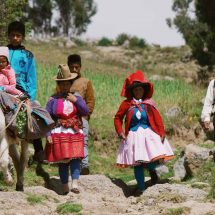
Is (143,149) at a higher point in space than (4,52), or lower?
lower

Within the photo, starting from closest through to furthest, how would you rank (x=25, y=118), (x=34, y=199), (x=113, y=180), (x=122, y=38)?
(x=34, y=199), (x=25, y=118), (x=113, y=180), (x=122, y=38)

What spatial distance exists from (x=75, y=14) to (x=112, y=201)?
161ft

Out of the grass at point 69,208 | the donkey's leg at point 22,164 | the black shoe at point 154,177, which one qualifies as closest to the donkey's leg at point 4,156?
the grass at point 69,208

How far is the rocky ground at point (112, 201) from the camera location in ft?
19.0

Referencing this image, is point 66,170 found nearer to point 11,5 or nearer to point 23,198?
point 23,198

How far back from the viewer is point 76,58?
25.5 ft

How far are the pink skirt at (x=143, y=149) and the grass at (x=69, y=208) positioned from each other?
4.48 ft

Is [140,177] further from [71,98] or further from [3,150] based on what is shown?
[3,150]

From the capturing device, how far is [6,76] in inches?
250

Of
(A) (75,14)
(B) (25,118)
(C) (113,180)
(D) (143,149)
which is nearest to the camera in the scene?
(B) (25,118)

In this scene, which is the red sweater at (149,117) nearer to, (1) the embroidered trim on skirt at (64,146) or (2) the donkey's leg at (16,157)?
(1) the embroidered trim on skirt at (64,146)

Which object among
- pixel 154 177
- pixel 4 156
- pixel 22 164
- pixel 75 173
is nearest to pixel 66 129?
pixel 75 173

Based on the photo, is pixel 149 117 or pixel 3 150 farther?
pixel 149 117

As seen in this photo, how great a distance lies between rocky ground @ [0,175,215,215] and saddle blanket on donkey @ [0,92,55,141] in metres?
0.66
